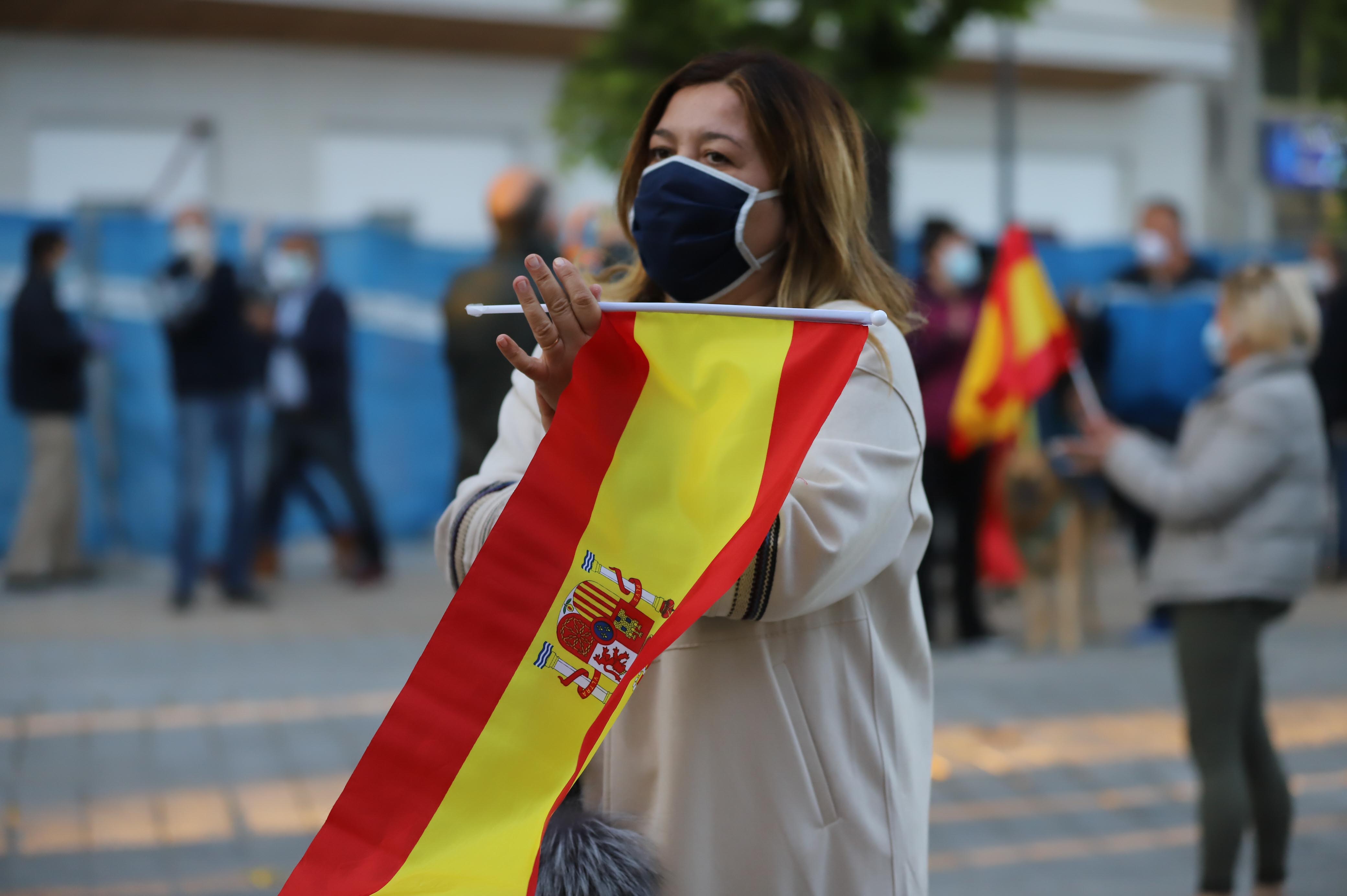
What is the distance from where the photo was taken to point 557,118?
868 centimetres

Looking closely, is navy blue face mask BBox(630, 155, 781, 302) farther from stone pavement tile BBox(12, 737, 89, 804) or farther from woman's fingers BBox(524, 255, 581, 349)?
stone pavement tile BBox(12, 737, 89, 804)

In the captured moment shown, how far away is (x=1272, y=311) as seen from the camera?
14.6 feet

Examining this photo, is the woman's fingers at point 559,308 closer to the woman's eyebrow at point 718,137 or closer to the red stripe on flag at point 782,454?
the red stripe on flag at point 782,454

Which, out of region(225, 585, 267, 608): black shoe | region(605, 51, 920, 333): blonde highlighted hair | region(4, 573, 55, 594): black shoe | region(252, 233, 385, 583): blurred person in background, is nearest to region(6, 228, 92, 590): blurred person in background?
region(4, 573, 55, 594): black shoe

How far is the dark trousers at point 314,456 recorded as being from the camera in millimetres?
9711

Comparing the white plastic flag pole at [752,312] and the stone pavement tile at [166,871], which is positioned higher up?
the white plastic flag pole at [752,312]

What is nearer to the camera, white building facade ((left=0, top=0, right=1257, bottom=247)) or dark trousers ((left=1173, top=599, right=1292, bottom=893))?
dark trousers ((left=1173, top=599, right=1292, bottom=893))

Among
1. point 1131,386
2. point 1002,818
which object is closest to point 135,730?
point 1002,818

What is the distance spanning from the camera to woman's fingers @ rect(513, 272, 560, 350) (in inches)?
71.4

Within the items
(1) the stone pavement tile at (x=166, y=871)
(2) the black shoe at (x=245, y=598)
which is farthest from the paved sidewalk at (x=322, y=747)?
(2) the black shoe at (x=245, y=598)

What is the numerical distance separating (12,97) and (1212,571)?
14645mm

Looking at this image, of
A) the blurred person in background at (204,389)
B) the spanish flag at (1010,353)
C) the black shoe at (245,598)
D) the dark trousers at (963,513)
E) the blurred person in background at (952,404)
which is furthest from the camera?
the black shoe at (245,598)

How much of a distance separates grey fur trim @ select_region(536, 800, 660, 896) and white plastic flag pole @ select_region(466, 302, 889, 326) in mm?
707

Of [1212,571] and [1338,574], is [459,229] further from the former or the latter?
[1212,571]
